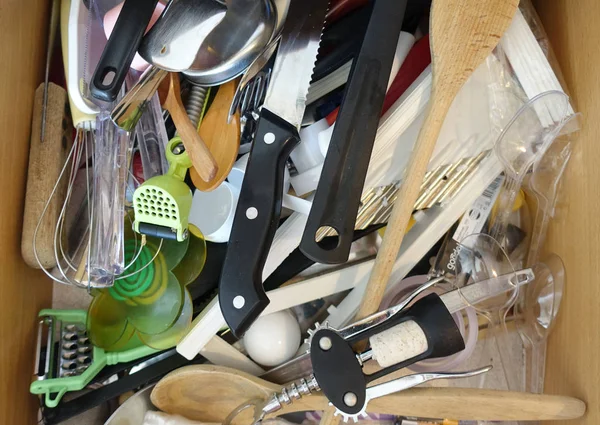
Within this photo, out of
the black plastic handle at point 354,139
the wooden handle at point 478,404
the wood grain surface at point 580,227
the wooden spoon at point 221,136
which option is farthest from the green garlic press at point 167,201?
the wood grain surface at point 580,227

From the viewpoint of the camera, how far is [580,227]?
1.78 ft

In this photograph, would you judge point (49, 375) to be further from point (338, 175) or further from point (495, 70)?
point (495, 70)

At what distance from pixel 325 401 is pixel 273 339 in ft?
0.31

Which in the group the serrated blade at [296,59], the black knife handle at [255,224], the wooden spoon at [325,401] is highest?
the serrated blade at [296,59]

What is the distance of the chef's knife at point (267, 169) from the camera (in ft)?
1.62

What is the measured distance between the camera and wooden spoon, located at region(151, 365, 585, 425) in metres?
0.52

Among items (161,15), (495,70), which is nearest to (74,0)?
(161,15)

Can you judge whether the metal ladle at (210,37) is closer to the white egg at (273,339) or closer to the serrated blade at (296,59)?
the serrated blade at (296,59)

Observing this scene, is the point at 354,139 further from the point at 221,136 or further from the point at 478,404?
the point at 478,404

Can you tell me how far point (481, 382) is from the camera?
0.65 meters

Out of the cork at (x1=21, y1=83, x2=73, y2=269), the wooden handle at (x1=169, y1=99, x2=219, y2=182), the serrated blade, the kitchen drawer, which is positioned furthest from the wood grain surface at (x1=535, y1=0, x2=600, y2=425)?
the cork at (x1=21, y1=83, x2=73, y2=269)

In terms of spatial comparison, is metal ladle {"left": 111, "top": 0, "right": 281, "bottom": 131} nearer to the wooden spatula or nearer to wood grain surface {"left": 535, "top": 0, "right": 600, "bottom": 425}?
the wooden spatula

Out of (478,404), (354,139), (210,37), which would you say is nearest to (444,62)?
(354,139)

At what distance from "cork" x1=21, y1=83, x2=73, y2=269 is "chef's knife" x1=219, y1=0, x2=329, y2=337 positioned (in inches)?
7.7
